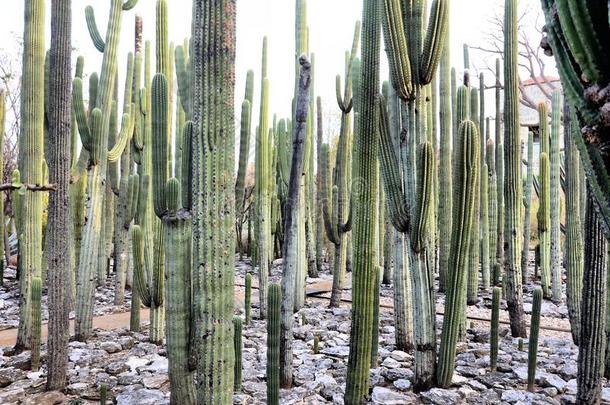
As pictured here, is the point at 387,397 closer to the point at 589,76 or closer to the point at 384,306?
the point at 589,76

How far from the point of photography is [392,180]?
3.45 metres

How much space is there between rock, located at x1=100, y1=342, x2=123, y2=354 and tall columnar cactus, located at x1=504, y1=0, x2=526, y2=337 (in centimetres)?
363

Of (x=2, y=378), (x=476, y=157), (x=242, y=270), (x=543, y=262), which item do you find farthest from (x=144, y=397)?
(x=242, y=270)

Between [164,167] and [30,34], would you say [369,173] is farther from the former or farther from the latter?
[30,34]

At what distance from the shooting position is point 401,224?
11.4 ft

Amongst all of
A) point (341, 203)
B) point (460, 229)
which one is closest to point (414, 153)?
point (460, 229)

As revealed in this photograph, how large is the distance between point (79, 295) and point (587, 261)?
422 centimetres

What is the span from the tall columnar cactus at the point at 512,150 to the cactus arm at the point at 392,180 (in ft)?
4.89

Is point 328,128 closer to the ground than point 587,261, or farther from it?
farther from it

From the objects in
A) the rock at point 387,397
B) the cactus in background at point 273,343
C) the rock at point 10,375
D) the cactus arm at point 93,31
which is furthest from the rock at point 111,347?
the cactus arm at point 93,31

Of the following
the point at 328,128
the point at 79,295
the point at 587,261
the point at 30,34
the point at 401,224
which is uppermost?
the point at 328,128

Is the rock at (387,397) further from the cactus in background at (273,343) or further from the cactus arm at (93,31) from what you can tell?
the cactus arm at (93,31)

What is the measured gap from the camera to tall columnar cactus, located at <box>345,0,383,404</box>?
282cm

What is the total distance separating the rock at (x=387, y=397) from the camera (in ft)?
10.6
